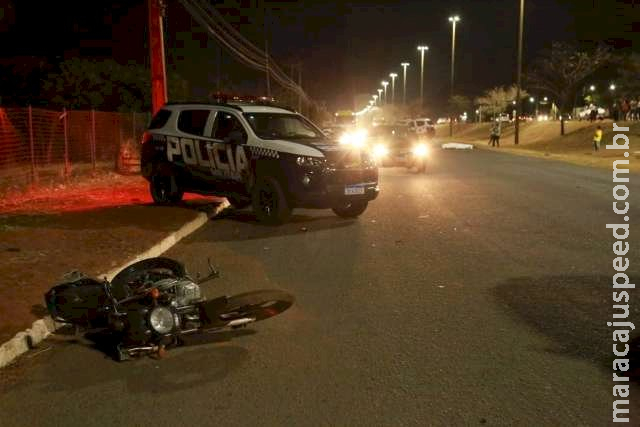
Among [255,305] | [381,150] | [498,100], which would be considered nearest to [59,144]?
[381,150]

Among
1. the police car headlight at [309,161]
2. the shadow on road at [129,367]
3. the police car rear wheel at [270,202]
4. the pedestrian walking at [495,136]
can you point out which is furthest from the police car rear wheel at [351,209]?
the pedestrian walking at [495,136]

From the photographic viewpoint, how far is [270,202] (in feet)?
38.9

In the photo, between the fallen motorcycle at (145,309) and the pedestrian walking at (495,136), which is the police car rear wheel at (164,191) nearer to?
the fallen motorcycle at (145,309)

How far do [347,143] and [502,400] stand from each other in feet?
26.9

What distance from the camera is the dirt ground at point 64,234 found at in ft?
22.3

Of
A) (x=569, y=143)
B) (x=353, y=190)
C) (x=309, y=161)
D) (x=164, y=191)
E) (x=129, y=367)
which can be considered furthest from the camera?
(x=569, y=143)

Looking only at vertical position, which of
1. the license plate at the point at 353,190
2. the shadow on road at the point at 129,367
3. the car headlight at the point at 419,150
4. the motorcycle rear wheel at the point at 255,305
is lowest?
the shadow on road at the point at 129,367

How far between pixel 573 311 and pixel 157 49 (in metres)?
15.1

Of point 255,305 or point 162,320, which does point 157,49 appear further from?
point 162,320

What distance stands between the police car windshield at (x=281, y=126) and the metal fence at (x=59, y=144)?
7082 millimetres

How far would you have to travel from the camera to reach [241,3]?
49.6m

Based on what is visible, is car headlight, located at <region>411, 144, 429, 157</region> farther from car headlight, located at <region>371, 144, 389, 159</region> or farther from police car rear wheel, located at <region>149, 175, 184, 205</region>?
police car rear wheel, located at <region>149, 175, 184, 205</region>

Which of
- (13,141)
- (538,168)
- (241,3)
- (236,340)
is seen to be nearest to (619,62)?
(241,3)

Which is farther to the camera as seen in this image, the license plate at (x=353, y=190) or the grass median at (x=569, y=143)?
the grass median at (x=569, y=143)
